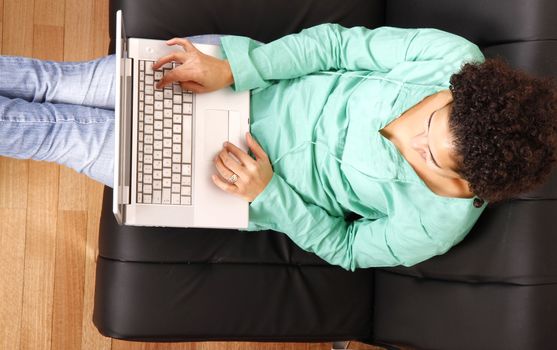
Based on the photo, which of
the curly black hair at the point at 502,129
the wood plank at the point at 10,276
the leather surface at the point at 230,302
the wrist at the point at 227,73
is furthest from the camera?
the wood plank at the point at 10,276

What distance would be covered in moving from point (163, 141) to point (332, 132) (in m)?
0.33

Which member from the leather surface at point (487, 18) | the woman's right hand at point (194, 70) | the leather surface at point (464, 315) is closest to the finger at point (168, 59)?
the woman's right hand at point (194, 70)

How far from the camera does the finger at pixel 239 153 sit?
3.60 feet

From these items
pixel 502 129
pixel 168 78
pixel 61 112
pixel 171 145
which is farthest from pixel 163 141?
pixel 502 129

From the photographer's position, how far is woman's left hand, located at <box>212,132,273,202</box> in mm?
1093

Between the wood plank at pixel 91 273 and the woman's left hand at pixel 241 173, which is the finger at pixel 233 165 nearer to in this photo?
the woman's left hand at pixel 241 173

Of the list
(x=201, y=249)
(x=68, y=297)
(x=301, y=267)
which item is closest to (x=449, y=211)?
(x=301, y=267)

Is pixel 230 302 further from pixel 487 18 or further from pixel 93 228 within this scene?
pixel 487 18

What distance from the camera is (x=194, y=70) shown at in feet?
3.54

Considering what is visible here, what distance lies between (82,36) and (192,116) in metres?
0.73

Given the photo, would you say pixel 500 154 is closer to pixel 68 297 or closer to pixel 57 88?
pixel 57 88

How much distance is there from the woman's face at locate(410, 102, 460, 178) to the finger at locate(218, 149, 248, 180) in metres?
0.32

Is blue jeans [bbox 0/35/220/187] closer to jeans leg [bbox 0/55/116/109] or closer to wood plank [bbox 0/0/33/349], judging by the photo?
jeans leg [bbox 0/55/116/109]

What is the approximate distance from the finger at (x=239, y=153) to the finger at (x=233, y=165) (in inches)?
0.4
